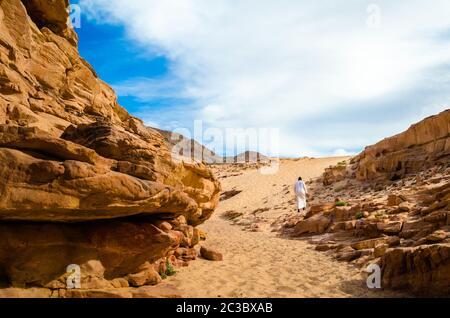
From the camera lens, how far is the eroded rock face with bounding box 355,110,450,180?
18922 mm

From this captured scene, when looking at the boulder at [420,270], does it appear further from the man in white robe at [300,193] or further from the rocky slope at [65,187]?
the man in white robe at [300,193]

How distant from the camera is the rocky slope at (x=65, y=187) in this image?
510cm

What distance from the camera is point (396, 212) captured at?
12492mm

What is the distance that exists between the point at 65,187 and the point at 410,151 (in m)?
21.0

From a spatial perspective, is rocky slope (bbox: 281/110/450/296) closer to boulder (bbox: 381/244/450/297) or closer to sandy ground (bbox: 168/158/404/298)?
boulder (bbox: 381/244/450/297)

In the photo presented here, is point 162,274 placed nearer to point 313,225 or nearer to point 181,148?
point 181,148

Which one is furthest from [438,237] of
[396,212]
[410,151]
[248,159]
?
[248,159]

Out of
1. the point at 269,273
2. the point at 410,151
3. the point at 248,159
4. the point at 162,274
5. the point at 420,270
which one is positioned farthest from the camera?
the point at 248,159

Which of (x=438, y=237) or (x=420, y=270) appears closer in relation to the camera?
(x=420, y=270)

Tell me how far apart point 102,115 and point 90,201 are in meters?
5.11

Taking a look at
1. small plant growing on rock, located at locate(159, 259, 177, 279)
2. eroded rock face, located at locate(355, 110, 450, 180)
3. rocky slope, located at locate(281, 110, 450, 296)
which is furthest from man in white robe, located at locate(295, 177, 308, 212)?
small plant growing on rock, located at locate(159, 259, 177, 279)

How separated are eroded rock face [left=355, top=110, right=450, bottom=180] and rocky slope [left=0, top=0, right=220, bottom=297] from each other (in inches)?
639

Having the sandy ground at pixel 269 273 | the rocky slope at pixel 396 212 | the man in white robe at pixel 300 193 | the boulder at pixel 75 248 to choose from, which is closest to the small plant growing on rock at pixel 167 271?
the sandy ground at pixel 269 273
